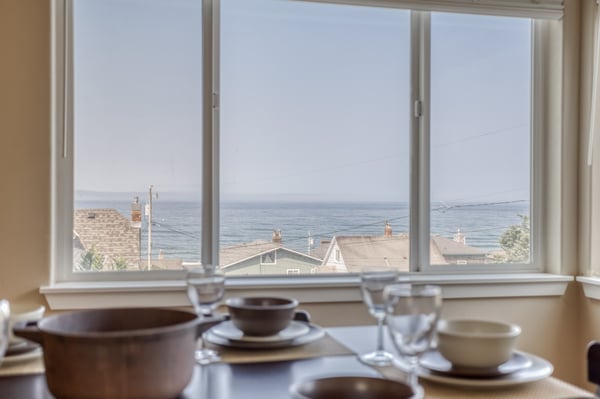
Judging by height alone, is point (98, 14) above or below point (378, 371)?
above

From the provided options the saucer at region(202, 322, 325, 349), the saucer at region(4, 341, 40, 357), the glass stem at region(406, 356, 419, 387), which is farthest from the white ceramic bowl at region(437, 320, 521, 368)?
the saucer at region(4, 341, 40, 357)

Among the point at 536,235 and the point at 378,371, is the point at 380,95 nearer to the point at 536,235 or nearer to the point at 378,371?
the point at 536,235

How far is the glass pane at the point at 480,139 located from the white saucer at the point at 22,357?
2008 mm

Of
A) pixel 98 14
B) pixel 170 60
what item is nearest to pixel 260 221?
pixel 170 60

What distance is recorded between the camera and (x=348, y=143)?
9.27 ft

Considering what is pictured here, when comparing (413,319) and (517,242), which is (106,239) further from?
(517,242)

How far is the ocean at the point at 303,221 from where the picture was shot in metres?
2.62

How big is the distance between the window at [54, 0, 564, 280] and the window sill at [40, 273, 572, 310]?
0.12 metres

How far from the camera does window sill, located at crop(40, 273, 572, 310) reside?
2383 millimetres

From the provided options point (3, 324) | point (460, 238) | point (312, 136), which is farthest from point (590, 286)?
point (3, 324)

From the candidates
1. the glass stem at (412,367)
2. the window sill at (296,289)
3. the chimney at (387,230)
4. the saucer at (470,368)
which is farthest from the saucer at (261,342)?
the chimney at (387,230)

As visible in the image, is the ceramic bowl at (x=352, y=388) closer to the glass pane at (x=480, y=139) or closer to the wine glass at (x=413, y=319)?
the wine glass at (x=413, y=319)

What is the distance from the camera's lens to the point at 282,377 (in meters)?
1.14

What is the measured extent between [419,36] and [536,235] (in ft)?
3.90
